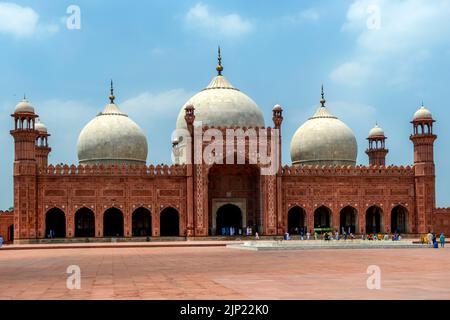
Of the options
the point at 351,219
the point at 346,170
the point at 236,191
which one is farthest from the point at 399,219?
the point at 236,191

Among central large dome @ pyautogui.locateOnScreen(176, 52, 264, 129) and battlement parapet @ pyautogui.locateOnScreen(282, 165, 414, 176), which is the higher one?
central large dome @ pyautogui.locateOnScreen(176, 52, 264, 129)

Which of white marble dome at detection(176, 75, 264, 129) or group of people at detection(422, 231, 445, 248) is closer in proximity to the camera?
group of people at detection(422, 231, 445, 248)

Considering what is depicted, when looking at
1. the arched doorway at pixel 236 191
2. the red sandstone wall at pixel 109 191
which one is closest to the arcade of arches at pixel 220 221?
the arched doorway at pixel 236 191

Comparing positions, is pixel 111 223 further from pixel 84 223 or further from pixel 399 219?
pixel 399 219

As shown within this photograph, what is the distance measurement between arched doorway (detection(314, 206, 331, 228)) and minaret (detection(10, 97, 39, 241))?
13678 mm

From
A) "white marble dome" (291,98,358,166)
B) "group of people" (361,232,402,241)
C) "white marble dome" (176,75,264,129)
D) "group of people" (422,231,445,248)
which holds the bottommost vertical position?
"group of people" (361,232,402,241)

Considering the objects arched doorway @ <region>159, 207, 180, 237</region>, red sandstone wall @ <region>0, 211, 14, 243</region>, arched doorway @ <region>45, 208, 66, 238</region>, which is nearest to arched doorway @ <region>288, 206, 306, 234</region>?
arched doorway @ <region>159, 207, 180, 237</region>

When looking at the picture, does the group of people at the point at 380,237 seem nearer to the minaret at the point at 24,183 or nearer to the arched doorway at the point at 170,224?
the arched doorway at the point at 170,224

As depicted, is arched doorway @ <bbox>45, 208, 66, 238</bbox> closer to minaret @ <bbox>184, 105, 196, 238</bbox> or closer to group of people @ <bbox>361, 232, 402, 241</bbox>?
minaret @ <bbox>184, 105, 196, 238</bbox>

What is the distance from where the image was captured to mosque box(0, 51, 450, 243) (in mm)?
29172

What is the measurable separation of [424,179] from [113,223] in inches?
595

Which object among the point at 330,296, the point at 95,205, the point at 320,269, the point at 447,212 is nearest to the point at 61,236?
the point at 95,205

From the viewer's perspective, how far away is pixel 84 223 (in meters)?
31.2

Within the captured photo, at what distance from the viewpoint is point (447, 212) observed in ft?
108
